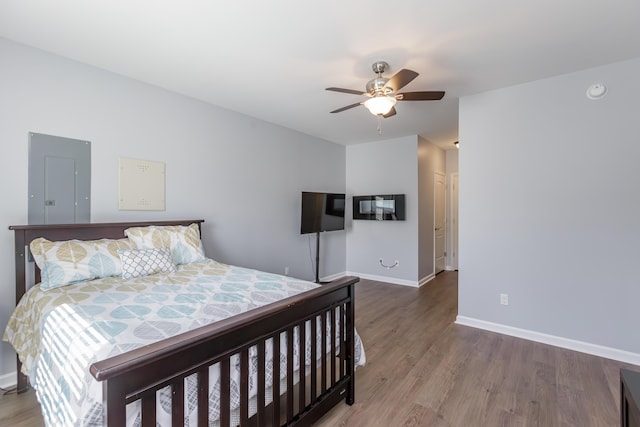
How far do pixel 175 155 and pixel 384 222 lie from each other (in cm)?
359

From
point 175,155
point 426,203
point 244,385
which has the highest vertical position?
point 175,155

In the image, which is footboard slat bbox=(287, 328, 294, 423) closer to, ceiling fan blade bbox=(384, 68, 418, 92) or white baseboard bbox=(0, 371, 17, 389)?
ceiling fan blade bbox=(384, 68, 418, 92)

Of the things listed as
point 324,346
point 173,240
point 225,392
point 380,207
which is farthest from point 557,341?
point 173,240

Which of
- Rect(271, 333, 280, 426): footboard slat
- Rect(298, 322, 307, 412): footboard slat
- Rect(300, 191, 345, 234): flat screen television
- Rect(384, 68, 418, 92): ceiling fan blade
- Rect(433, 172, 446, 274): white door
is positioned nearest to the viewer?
Rect(271, 333, 280, 426): footboard slat

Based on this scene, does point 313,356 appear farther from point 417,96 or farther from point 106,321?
point 417,96

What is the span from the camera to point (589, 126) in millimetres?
2752

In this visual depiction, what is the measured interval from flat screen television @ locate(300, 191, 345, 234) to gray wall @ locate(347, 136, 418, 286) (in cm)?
69

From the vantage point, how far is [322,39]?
2250mm

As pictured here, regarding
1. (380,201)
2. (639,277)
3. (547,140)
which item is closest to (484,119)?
(547,140)

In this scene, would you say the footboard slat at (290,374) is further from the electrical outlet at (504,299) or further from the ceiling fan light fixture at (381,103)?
the electrical outlet at (504,299)

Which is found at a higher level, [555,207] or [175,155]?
[175,155]

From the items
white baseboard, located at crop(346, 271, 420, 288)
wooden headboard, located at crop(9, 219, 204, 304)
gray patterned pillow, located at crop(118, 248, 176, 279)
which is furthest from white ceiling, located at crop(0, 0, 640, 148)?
white baseboard, located at crop(346, 271, 420, 288)

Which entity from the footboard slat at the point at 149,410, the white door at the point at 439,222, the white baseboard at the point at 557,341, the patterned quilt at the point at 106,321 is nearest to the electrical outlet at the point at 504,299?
the white baseboard at the point at 557,341

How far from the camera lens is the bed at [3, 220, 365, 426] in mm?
1068
